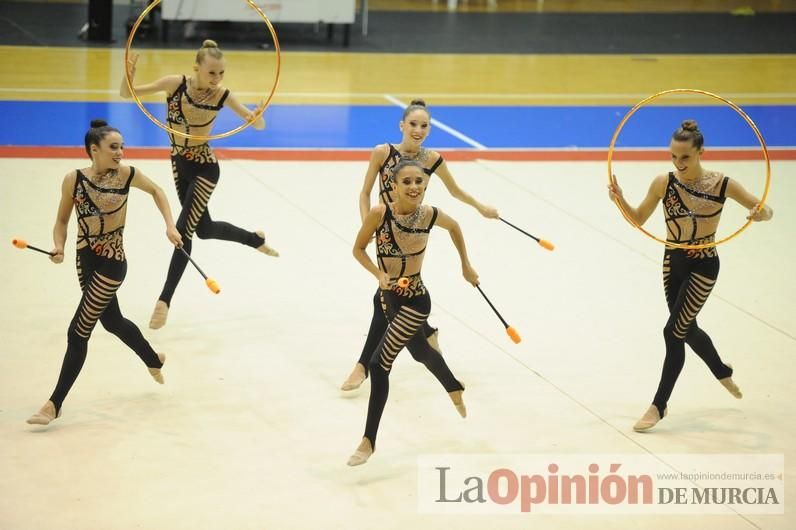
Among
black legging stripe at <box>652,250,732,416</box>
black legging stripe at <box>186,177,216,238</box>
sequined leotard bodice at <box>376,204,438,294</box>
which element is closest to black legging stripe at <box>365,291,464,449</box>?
sequined leotard bodice at <box>376,204,438,294</box>

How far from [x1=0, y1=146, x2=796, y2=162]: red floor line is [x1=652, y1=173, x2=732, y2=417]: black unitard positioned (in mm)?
5809

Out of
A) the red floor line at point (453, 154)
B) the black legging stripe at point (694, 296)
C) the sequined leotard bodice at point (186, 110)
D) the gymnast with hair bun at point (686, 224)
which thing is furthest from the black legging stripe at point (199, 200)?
the red floor line at point (453, 154)

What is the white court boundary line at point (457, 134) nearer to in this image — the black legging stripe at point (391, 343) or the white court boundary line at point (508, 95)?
the white court boundary line at point (508, 95)

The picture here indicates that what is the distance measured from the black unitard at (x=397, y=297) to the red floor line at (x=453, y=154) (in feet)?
19.8

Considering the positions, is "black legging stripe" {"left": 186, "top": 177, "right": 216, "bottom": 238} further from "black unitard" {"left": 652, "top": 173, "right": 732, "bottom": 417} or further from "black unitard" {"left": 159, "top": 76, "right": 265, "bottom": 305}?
"black unitard" {"left": 652, "top": 173, "right": 732, "bottom": 417}

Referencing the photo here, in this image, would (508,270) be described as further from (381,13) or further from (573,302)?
(381,13)

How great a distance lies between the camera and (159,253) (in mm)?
9086

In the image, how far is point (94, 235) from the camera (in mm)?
6199

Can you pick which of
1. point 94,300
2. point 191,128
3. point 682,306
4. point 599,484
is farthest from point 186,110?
point 599,484

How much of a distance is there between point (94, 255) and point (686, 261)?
3.31 meters

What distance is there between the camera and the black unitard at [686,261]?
6309mm

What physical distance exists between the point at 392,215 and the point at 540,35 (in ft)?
45.5

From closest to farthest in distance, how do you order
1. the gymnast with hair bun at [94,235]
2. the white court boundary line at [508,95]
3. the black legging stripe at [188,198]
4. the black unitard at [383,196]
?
the gymnast with hair bun at [94,235] → the black unitard at [383,196] → the black legging stripe at [188,198] → the white court boundary line at [508,95]

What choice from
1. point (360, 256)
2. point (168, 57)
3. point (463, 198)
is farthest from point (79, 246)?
point (168, 57)
